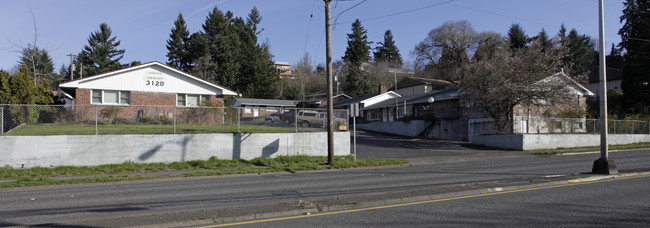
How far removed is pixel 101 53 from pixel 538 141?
6497 cm

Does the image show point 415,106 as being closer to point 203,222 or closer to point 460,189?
point 460,189

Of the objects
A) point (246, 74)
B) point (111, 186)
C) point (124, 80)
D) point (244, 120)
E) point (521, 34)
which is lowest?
point (111, 186)

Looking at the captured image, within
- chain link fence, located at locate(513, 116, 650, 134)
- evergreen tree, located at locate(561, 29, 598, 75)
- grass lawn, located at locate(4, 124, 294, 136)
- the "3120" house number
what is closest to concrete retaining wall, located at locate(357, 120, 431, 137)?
chain link fence, located at locate(513, 116, 650, 134)

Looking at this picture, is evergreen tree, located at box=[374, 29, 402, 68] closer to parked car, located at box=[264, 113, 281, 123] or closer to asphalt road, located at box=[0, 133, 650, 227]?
parked car, located at box=[264, 113, 281, 123]

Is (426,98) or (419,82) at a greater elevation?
(419,82)

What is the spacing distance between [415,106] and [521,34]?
131 feet

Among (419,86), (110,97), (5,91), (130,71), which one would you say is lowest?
(110,97)

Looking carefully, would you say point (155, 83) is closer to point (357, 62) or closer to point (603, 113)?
point (603, 113)

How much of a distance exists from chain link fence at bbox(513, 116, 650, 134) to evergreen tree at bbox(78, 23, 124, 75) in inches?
2370

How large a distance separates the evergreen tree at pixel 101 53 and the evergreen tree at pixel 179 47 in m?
8.86

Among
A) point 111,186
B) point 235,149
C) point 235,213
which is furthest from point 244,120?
point 235,213

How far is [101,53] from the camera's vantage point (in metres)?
67.4

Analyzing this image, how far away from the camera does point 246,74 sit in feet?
228

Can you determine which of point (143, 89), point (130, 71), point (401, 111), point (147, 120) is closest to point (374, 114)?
point (401, 111)
